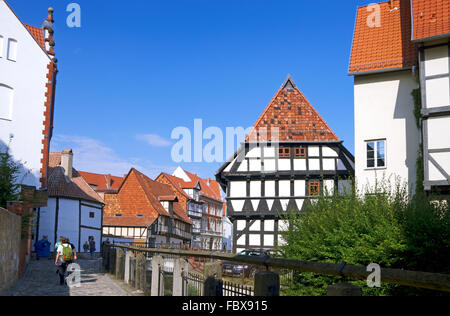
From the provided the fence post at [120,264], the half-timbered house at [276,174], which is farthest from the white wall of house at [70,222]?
the fence post at [120,264]

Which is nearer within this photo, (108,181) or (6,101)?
(6,101)

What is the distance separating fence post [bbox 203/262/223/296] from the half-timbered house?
22.7 metres

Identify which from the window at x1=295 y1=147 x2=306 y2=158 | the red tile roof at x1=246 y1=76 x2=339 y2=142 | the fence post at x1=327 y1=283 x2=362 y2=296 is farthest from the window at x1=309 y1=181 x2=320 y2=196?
the fence post at x1=327 y1=283 x2=362 y2=296

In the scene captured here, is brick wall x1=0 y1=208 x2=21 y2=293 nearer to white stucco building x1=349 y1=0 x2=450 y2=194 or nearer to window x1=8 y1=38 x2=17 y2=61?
white stucco building x1=349 y1=0 x2=450 y2=194

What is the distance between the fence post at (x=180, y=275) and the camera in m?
7.78

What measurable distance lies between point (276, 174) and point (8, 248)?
19.5 m

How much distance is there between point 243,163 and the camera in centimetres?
3073

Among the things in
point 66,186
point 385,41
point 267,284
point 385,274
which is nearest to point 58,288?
point 267,284

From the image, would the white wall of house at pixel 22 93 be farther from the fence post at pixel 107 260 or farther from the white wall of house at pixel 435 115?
the white wall of house at pixel 435 115

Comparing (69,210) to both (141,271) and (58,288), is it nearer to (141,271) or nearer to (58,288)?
(58,288)

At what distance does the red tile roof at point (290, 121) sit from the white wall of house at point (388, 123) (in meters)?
7.71

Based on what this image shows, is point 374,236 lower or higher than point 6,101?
lower

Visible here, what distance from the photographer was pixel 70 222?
37406mm

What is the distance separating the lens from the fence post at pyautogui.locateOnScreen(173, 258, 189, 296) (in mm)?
7777
